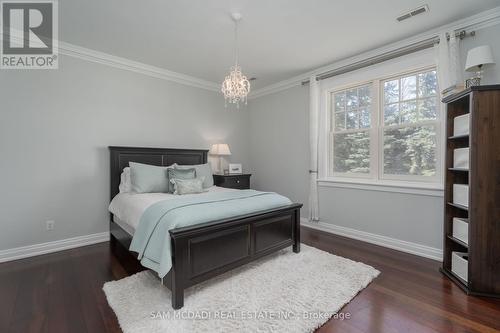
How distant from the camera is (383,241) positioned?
3.19 m

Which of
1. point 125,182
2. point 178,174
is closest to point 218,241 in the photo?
point 178,174

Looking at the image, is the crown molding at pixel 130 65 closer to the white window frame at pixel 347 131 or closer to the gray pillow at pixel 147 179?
the gray pillow at pixel 147 179

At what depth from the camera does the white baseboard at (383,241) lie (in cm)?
279

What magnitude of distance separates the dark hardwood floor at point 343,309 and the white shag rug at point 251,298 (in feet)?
0.36

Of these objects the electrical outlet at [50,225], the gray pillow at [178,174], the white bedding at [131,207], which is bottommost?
the electrical outlet at [50,225]

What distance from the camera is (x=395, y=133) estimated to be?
3193 millimetres

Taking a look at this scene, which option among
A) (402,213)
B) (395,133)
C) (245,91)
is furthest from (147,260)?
(395,133)

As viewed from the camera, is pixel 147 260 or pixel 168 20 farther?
pixel 168 20

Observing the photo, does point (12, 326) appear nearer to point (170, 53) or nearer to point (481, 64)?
point (170, 53)

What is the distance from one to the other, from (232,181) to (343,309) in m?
2.82

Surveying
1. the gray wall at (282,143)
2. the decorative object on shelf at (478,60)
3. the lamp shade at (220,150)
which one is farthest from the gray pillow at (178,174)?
the decorative object on shelf at (478,60)

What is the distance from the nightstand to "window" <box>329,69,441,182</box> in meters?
1.59

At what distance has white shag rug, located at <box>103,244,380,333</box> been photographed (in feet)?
5.45

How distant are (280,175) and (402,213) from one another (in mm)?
2135
